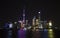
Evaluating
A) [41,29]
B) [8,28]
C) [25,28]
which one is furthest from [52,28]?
[8,28]

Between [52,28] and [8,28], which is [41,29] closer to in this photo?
[52,28]

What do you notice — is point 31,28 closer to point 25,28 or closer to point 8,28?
point 25,28

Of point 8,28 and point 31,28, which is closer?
point 8,28

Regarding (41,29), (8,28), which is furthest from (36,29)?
(8,28)

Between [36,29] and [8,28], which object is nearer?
[8,28]

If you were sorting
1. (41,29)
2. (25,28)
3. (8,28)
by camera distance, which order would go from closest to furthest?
(8,28) → (25,28) → (41,29)

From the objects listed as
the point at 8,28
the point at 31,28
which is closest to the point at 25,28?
the point at 31,28

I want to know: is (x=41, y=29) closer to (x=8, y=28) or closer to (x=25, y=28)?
(x=25, y=28)

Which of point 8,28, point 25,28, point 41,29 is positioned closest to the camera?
point 8,28
